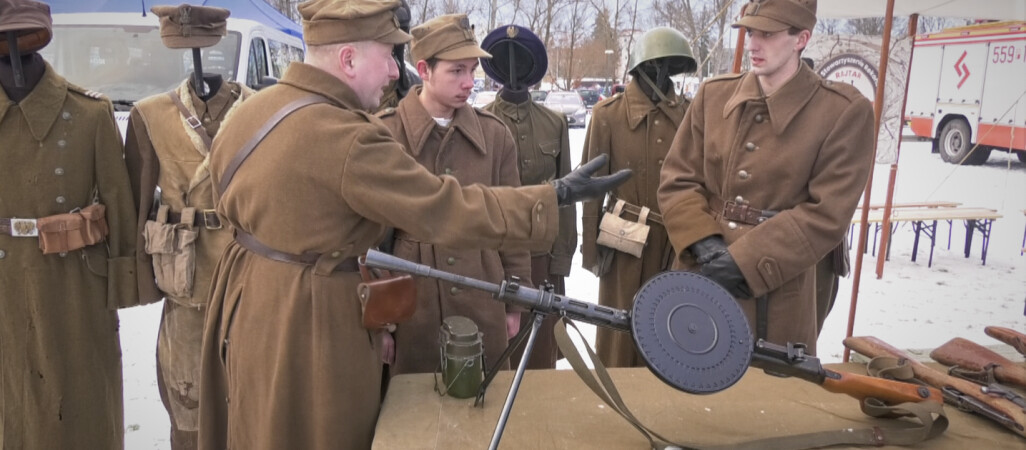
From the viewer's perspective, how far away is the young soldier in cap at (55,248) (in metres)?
2.59

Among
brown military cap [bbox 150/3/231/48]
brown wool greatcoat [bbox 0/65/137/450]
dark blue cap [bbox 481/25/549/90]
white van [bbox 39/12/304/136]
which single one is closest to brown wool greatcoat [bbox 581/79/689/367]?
dark blue cap [bbox 481/25/549/90]

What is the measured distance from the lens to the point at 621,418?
196cm

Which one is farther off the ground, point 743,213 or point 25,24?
point 25,24

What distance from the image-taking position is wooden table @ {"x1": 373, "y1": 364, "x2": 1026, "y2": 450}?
1.84 m

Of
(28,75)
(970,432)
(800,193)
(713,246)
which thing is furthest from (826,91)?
(28,75)

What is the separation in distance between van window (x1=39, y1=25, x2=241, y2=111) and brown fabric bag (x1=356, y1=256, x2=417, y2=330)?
5.96m

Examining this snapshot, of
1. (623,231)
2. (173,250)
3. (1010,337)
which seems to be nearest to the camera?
(1010,337)

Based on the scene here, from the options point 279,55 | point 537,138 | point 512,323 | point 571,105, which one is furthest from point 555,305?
point 571,105

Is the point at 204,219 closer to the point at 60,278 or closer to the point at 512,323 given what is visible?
the point at 60,278

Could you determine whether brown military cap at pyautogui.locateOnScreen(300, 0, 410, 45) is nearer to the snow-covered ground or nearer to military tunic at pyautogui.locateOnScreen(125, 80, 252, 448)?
military tunic at pyautogui.locateOnScreen(125, 80, 252, 448)

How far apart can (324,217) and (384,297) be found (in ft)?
0.90

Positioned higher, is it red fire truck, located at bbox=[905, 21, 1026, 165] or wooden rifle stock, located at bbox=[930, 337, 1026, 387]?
red fire truck, located at bbox=[905, 21, 1026, 165]

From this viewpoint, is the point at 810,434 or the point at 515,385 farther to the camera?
Result: the point at 810,434

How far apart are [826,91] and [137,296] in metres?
2.82
